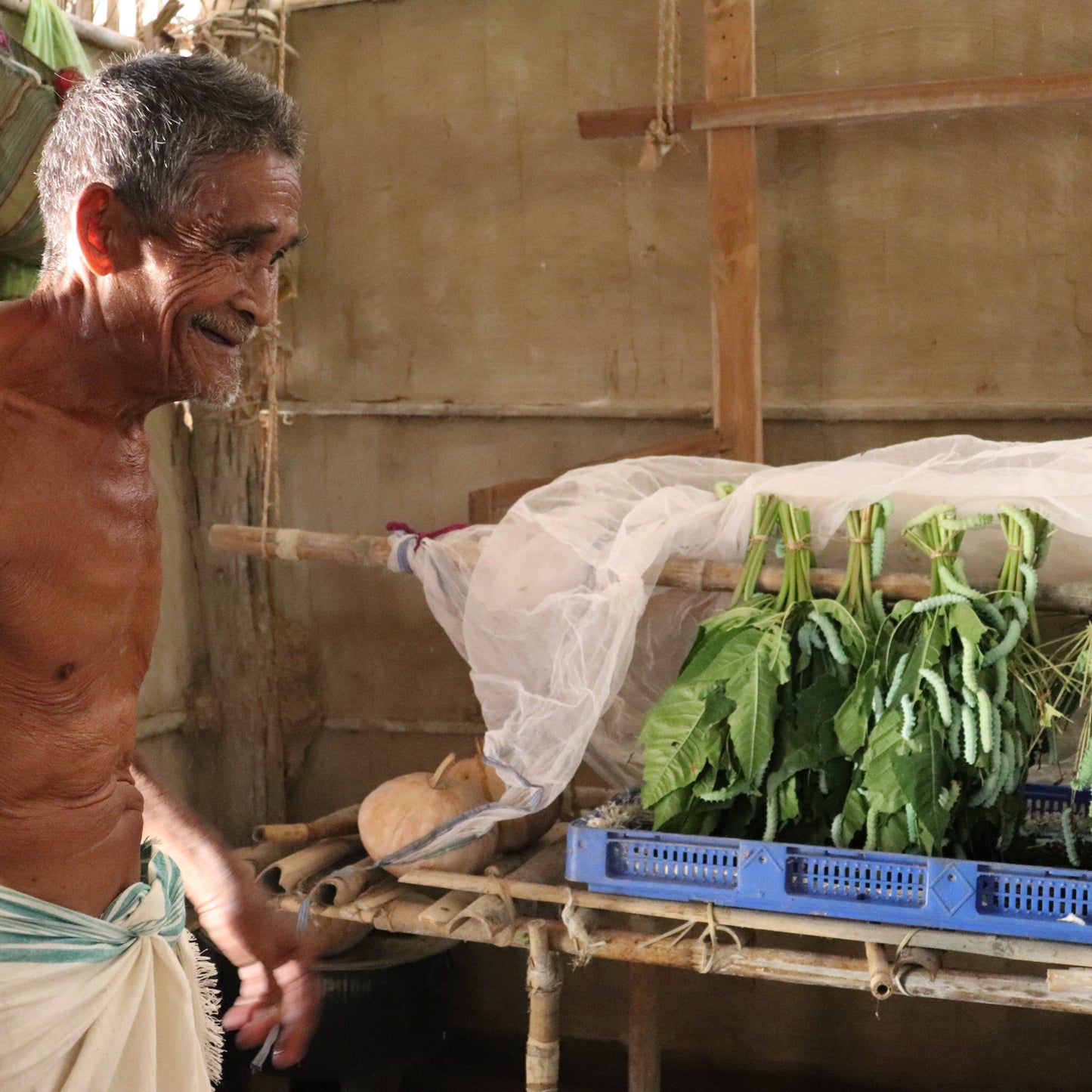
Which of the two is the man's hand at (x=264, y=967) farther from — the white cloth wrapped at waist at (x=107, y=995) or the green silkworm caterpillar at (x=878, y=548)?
the green silkworm caterpillar at (x=878, y=548)

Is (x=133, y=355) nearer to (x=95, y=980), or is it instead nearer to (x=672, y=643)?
(x=95, y=980)

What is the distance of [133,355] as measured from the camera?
161 centimetres

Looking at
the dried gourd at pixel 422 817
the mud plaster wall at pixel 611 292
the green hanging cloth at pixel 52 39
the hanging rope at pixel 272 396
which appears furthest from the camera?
the mud plaster wall at pixel 611 292

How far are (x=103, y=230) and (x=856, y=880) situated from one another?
2096mm

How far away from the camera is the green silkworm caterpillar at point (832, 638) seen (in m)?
2.90

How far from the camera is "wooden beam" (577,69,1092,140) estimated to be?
368 centimetres

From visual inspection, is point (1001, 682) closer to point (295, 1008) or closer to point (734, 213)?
point (295, 1008)

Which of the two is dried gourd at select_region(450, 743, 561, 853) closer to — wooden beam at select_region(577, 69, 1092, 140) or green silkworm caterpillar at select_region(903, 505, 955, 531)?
green silkworm caterpillar at select_region(903, 505, 955, 531)

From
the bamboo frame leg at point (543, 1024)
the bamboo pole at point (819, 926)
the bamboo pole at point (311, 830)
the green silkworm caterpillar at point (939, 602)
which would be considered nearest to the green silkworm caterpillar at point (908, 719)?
the green silkworm caterpillar at point (939, 602)

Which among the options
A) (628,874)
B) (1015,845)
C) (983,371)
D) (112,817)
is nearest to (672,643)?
(628,874)

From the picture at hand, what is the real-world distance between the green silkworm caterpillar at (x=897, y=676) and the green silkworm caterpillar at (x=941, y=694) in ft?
0.17

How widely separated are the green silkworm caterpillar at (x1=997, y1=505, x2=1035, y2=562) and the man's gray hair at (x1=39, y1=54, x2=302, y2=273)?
1.84 meters

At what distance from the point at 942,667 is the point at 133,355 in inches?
74.3

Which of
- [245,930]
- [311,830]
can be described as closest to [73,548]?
[245,930]
